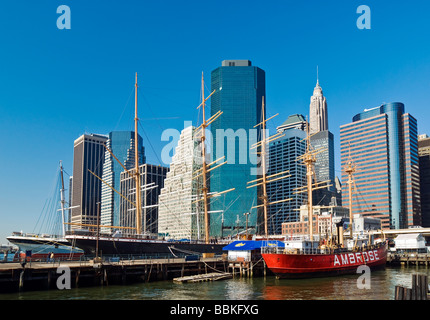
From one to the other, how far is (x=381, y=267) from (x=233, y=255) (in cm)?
2740

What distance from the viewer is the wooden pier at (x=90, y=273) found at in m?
38.8

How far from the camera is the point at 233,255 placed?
5659 cm

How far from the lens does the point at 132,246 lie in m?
71.1

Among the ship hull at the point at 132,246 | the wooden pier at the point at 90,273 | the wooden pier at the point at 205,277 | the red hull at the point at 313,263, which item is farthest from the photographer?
the ship hull at the point at 132,246

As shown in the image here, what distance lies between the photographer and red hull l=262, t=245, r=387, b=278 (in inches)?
1939

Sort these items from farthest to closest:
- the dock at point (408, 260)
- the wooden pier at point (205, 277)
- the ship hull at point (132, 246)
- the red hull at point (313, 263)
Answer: the dock at point (408, 260), the ship hull at point (132, 246), the red hull at point (313, 263), the wooden pier at point (205, 277)

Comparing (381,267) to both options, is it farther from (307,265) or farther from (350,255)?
(307,265)

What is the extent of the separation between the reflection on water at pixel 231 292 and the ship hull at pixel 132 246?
78.6ft

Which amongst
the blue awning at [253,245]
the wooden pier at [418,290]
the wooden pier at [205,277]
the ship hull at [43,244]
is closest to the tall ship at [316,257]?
the blue awning at [253,245]

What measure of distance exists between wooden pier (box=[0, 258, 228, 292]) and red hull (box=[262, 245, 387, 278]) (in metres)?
8.39

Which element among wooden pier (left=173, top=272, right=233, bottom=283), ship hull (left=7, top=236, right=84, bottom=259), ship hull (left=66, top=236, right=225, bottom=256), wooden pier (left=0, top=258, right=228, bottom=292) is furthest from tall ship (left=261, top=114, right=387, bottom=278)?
ship hull (left=7, top=236, right=84, bottom=259)

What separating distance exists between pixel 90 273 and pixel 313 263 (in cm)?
2667

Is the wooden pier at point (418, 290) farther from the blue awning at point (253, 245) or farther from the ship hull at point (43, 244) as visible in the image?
the ship hull at point (43, 244)
